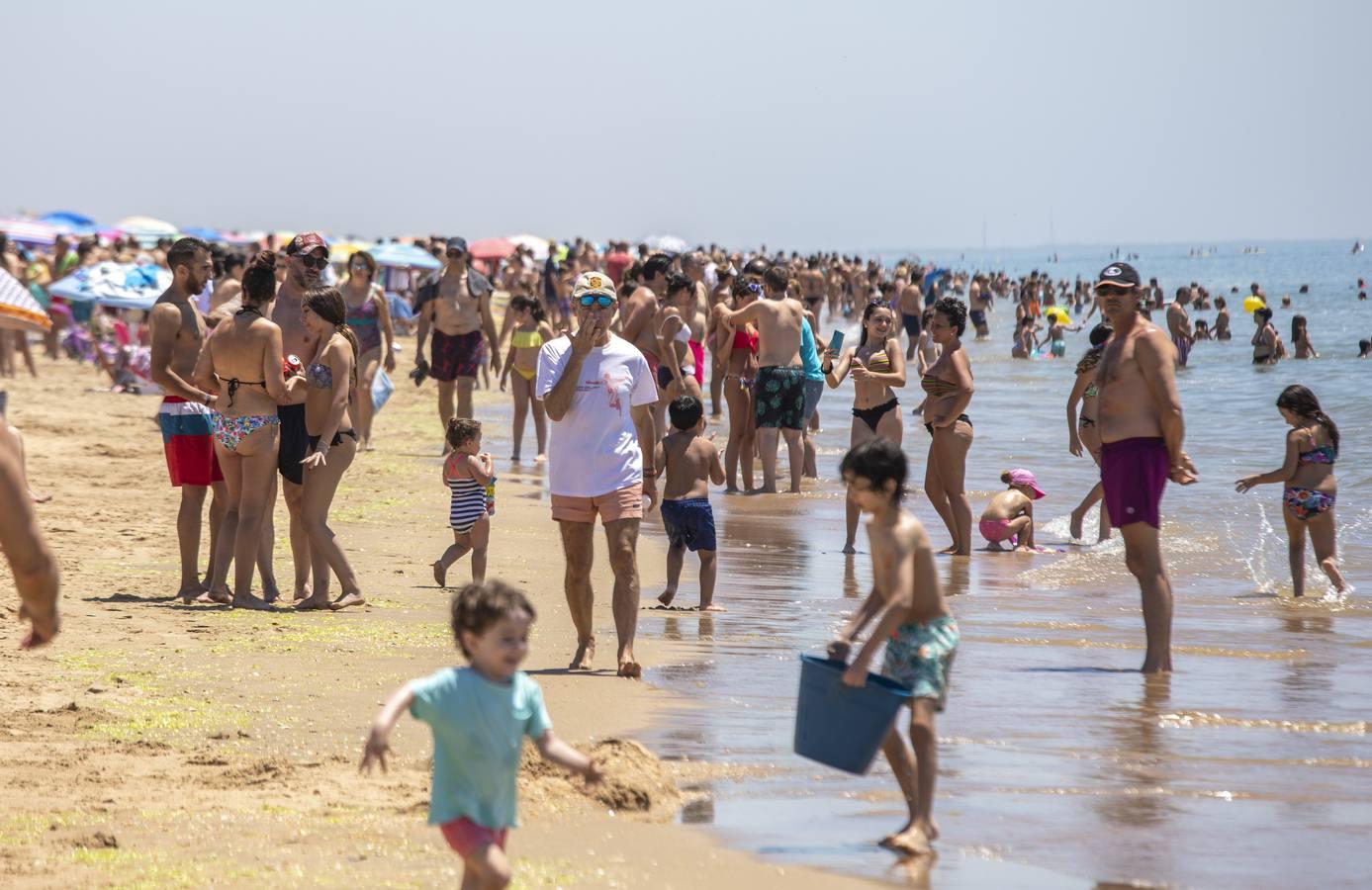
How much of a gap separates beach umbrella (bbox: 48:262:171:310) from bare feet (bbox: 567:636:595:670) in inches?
550

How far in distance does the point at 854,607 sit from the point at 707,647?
149 cm

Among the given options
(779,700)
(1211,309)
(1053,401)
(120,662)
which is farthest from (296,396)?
(1211,309)

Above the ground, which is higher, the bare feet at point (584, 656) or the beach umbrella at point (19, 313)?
the beach umbrella at point (19, 313)

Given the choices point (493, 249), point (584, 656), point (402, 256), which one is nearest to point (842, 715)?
point (584, 656)

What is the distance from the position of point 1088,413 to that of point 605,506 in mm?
4932

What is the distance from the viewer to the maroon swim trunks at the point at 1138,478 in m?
7.51

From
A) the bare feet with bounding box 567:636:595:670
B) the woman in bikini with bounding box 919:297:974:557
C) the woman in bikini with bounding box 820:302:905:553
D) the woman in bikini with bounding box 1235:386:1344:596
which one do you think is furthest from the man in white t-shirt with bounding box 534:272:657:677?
the woman in bikini with bounding box 1235:386:1344:596

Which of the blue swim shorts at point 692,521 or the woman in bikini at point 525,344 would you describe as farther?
the woman in bikini at point 525,344

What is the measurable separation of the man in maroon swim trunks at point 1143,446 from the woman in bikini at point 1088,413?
99.3 inches

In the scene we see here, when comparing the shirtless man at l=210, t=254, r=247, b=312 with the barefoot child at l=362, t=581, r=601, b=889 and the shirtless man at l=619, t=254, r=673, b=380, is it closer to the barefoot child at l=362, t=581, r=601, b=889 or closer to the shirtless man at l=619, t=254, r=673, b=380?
the shirtless man at l=619, t=254, r=673, b=380

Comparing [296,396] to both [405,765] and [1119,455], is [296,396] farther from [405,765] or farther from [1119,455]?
[1119,455]

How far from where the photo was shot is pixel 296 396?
817 cm

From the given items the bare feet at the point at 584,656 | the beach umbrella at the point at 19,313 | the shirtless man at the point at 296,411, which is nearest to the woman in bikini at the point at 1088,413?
the bare feet at the point at 584,656

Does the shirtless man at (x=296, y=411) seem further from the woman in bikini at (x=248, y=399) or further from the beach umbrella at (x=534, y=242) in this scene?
the beach umbrella at (x=534, y=242)
